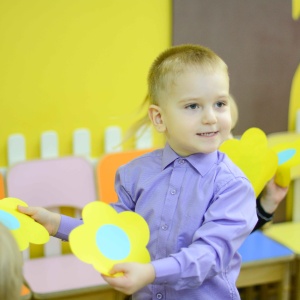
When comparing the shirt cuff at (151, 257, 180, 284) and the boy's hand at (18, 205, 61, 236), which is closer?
the shirt cuff at (151, 257, 180, 284)

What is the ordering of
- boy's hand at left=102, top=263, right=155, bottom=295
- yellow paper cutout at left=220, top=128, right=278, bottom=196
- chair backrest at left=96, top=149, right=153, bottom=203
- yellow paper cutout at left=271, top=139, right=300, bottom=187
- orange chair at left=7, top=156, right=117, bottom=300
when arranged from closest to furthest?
boy's hand at left=102, top=263, right=155, bottom=295 → yellow paper cutout at left=220, top=128, right=278, bottom=196 → yellow paper cutout at left=271, top=139, right=300, bottom=187 → orange chair at left=7, top=156, right=117, bottom=300 → chair backrest at left=96, top=149, right=153, bottom=203

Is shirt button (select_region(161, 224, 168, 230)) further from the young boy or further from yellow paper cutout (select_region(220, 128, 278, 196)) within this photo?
yellow paper cutout (select_region(220, 128, 278, 196))

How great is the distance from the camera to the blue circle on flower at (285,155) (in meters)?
1.91

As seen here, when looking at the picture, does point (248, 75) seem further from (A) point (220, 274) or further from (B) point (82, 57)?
(A) point (220, 274)

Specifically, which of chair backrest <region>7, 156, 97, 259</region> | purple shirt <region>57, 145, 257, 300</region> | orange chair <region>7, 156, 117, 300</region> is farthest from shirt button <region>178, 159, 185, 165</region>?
chair backrest <region>7, 156, 97, 259</region>

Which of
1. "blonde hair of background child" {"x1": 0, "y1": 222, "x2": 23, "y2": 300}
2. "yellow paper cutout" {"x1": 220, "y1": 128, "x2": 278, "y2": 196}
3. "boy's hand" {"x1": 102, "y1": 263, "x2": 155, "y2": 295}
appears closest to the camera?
"blonde hair of background child" {"x1": 0, "y1": 222, "x2": 23, "y2": 300}

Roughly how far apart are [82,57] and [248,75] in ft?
2.58

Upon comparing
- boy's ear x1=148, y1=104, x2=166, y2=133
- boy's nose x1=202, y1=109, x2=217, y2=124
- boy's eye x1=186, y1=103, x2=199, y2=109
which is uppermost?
boy's eye x1=186, y1=103, x2=199, y2=109

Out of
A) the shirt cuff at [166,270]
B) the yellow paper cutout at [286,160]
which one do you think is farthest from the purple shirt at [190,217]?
the yellow paper cutout at [286,160]

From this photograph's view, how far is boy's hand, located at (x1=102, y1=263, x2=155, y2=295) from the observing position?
3.89ft

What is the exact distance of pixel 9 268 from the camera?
36.6 inches

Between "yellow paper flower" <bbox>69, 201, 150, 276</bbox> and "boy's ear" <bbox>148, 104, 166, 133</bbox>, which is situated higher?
"boy's ear" <bbox>148, 104, 166, 133</bbox>

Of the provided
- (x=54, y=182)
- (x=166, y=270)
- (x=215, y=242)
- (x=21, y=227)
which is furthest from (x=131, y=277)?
(x=54, y=182)

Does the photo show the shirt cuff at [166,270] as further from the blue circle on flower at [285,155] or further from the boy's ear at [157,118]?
the blue circle on flower at [285,155]
